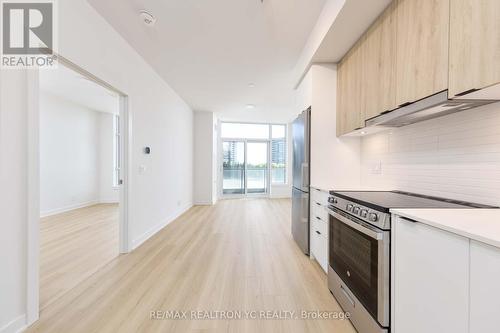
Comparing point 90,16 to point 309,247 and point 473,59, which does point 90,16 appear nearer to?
point 473,59

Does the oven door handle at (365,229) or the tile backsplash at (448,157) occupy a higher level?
the tile backsplash at (448,157)

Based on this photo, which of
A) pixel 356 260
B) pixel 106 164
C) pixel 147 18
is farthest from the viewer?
pixel 106 164

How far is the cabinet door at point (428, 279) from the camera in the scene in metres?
0.87

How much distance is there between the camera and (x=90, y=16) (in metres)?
2.12

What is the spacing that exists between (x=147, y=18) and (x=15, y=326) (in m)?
2.81

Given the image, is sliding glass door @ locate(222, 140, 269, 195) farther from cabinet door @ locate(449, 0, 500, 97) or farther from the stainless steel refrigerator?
cabinet door @ locate(449, 0, 500, 97)

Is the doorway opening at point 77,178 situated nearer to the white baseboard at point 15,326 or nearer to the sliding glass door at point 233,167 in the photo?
the white baseboard at point 15,326

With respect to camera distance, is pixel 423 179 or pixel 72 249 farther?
pixel 72 249

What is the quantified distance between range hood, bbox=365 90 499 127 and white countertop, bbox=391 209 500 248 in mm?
Answer: 627

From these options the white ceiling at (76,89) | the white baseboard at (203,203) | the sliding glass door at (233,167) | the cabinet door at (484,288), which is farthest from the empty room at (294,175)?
the sliding glass door at (233,167)

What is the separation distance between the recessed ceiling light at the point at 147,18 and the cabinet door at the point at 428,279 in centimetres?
284

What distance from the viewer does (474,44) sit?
1046 mm

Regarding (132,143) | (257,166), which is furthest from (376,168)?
(257,166)

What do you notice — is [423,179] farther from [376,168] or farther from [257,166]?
[257,166]
